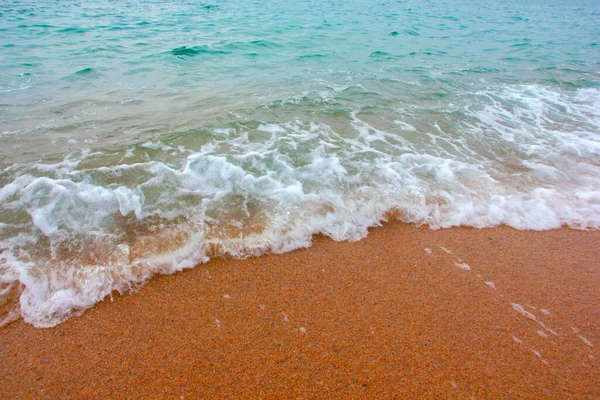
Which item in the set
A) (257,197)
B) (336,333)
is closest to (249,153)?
(257,197)

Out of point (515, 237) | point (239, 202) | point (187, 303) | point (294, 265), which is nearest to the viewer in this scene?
point (187, 303)

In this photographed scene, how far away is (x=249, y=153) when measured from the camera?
4523 mm

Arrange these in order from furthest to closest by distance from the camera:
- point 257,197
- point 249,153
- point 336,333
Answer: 1. point 249,153
2. point 257,197
3. point 336,333

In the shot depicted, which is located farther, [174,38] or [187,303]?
[174,38]

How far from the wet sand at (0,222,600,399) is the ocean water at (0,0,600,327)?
286mm

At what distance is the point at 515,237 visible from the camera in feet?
10.8

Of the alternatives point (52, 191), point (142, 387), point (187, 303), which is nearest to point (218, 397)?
point (142, 387)

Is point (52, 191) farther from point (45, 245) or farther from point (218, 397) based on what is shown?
point (218, 397)

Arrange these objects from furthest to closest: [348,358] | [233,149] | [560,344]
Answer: [233,149] → [560,344] → [348,358]

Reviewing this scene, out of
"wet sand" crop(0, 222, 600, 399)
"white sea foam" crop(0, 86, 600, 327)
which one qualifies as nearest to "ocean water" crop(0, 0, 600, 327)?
"white sea foam" crop(0, 86, 600, 327)

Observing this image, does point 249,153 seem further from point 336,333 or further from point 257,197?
point 336,333

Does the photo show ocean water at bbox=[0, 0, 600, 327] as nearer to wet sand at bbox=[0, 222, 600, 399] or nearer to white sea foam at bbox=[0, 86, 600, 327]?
white sea foam at bbox=[0, 86, 600, 327]

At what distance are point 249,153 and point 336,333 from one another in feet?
9.77

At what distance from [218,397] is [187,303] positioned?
788 mm
